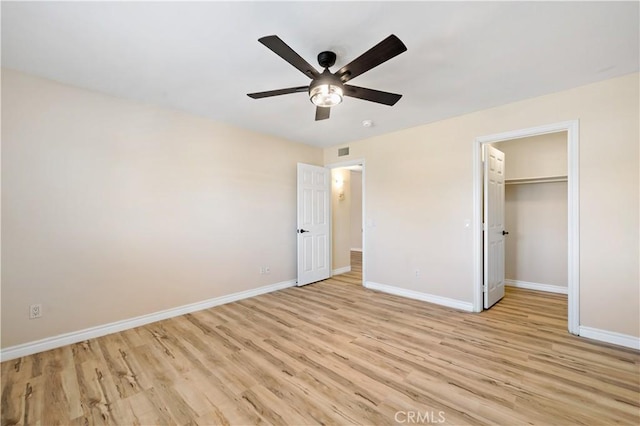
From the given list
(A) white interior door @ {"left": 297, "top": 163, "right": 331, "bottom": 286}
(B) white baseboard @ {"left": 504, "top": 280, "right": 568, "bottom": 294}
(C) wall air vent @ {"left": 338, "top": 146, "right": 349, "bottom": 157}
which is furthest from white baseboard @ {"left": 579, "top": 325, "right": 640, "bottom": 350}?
(C) wall air vent @ {"left": 338, "top": 146, "right": 349, "bottom": 157}

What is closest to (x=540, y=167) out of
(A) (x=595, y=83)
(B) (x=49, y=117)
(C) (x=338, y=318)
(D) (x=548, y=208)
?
(D) (x=548, y=208)

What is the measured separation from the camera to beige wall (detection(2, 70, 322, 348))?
2428 millimetres

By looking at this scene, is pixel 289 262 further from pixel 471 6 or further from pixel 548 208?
pixel 548 208

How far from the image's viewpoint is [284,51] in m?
1.64

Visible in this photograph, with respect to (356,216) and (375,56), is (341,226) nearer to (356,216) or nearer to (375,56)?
(356,216)

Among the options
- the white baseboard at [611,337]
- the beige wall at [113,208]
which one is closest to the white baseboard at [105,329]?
the beige wall at [113,208]

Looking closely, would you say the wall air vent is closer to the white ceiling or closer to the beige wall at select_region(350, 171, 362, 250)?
the white ceiling

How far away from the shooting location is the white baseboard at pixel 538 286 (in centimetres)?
413

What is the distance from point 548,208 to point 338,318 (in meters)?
3.90

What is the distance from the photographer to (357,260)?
23.2 ft

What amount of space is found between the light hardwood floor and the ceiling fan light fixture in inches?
87.1

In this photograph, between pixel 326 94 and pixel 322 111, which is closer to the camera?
pixel 326 94

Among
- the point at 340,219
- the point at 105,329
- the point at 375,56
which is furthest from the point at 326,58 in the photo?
the point at 340,219

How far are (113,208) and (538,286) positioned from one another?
6163 mm
